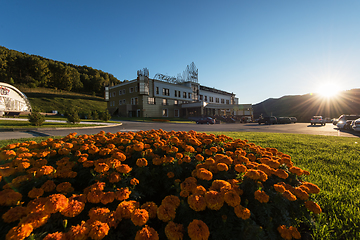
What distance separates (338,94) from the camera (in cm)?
7981

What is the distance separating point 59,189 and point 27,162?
3.70 feet

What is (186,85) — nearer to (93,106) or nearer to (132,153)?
(93,106)

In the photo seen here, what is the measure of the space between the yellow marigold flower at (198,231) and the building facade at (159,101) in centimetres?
3887

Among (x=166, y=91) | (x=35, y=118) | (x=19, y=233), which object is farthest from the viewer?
(x=166, y=91)

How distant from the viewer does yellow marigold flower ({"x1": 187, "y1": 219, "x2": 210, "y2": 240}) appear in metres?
1.29

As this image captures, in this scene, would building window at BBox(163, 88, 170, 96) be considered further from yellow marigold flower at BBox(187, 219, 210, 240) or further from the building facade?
yellow marigold flower at BBox(187, 219, 210, 240)

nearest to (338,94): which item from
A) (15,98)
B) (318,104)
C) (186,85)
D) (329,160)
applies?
(318,104)

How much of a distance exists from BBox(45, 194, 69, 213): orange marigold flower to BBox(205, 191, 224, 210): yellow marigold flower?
1391mm

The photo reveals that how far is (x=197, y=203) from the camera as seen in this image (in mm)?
1550

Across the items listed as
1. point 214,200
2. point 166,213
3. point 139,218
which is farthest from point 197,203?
point 139,218

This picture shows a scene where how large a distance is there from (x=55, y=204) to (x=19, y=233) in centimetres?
26

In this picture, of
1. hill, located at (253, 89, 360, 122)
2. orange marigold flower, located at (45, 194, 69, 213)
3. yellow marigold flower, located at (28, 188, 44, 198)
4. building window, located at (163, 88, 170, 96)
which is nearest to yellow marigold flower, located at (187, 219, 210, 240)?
orange marigold flower, located at (45, 194, 69, 213)

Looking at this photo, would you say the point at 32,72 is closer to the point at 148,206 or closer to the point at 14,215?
the point at 14,215

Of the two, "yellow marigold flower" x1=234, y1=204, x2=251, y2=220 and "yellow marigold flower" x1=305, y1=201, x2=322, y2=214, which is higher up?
"yellow marigold flower" x1=234, y1=204, x2=251, y2=220
